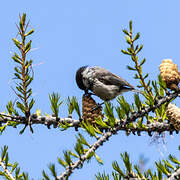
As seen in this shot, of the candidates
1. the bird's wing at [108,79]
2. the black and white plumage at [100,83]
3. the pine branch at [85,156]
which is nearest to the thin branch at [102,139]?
the pine branch at [85,156]

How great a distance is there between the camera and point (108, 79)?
436 centimetres

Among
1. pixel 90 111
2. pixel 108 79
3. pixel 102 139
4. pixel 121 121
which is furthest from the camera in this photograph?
pixel 108 79

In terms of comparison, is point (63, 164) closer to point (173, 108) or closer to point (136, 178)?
point (136, 178)

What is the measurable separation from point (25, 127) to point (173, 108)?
1.32 metres

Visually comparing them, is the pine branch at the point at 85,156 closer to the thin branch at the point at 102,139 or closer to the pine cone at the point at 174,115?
the thin branch at the point at 102,139

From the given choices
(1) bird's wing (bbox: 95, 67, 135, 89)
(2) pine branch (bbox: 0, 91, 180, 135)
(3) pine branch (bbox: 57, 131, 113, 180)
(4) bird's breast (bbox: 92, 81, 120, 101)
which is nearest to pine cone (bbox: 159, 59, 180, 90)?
(2) pine branch (bbox: 0, 91, 180, 135)

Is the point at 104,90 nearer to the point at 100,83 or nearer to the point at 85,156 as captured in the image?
the point at 100,83

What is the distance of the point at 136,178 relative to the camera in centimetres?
270

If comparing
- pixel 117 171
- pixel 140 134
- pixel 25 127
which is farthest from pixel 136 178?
pixel 25 127

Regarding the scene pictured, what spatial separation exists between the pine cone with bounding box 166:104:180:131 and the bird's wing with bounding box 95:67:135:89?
1.29 meters

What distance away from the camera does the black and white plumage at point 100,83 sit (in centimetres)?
381

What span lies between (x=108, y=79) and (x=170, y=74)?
174cm

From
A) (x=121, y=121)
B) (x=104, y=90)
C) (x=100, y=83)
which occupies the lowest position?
(x=121, y=121)

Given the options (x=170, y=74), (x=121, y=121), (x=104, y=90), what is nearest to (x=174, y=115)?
(x=170, y=74)
